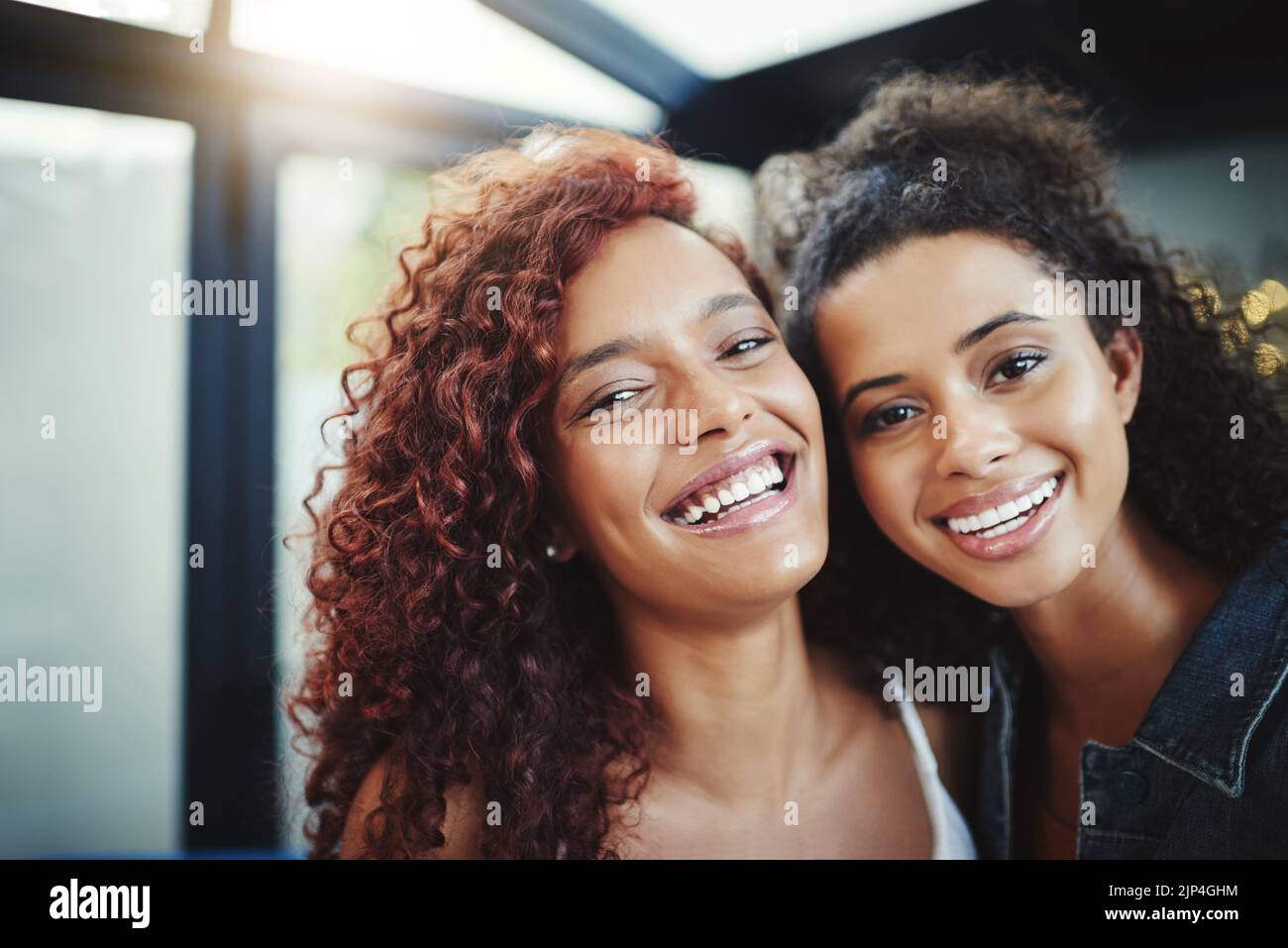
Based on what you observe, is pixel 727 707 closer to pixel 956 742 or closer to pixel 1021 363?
pixel 956 742

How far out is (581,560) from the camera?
1.32 meters

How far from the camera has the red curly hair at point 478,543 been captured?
3.77 feet

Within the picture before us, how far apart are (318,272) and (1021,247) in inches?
44.9

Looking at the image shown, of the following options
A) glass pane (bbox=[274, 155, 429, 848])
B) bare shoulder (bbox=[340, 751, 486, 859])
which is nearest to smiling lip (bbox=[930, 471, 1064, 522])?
bare shoulder (bbox=[340, 751, 486, 859])

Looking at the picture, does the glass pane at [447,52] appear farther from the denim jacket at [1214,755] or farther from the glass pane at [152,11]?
the denim jacket at [1214,755]

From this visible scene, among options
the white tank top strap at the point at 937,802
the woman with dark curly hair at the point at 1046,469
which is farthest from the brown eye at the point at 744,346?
the white tank top strap at the point at 937,802

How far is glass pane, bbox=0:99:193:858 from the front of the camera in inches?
55.8

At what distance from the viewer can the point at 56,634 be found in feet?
4.74

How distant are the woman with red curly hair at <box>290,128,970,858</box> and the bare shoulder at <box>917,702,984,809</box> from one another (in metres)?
0.01

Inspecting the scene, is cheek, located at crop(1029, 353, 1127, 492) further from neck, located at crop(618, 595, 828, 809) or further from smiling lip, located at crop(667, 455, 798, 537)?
neck, located at crop(618, 595, 828, 809)

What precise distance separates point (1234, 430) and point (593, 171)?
1.04m

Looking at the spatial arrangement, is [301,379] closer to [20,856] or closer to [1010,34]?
[20,856]

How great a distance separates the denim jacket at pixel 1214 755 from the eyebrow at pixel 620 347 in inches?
31.6

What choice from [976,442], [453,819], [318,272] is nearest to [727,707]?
[453,819]
